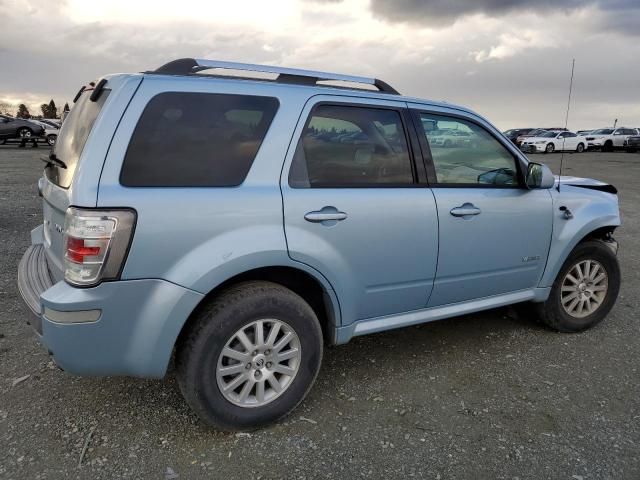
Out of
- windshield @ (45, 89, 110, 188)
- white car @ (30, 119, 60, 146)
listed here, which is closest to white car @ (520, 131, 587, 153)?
white car @ (30, 119, 60, 146)

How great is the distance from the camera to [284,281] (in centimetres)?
292

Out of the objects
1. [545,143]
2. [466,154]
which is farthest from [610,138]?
[466,154]

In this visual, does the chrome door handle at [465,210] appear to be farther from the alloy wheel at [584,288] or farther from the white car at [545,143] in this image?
the white car at [545,143]

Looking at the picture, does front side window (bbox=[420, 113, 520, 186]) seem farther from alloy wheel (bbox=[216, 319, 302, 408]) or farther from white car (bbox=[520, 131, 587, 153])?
white car (bbox=[520, 131, 587, 153])

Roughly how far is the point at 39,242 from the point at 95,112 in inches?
48.0

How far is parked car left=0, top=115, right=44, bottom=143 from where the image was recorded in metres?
25.5

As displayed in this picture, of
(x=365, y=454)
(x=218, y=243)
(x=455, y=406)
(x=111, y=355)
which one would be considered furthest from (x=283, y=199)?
(x=455, y=406)

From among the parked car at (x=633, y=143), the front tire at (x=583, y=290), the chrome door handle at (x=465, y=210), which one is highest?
the chrome door handle at (x=465, y=210)

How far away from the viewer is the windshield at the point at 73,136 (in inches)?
99.8

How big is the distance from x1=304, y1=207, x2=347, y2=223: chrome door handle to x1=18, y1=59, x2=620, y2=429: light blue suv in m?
0.01

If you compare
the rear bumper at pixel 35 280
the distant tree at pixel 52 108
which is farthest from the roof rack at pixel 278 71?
the distant tree at pixel 52 108

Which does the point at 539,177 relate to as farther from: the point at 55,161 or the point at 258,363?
the point at 55,161

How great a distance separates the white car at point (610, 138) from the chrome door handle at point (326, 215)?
37.3 metres

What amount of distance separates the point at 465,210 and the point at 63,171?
2300 millimetres
